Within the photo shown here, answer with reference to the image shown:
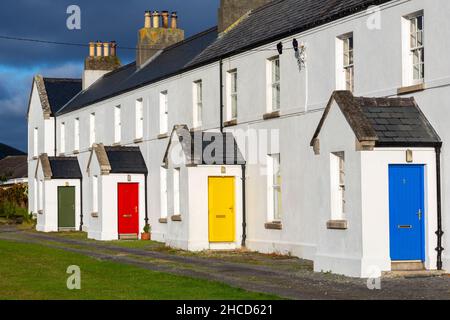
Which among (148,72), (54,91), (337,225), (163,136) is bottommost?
(337,225)

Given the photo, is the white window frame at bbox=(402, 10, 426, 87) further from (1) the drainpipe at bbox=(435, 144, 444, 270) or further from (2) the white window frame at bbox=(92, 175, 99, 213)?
(2) the white window frame at bbox=(92, 175, 99, 213)

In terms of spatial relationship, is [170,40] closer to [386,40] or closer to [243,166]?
[243,166]

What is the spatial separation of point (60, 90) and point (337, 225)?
119 ft

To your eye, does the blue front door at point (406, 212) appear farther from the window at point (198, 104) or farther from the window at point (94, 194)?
the window at point (94, 194)

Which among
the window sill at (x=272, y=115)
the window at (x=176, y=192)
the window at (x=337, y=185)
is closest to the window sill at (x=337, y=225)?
the window at (x=337, y=185)

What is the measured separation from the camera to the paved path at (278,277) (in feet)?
51.3

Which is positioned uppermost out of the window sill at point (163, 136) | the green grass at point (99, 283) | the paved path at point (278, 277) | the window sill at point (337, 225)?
the window sill at point (163, 136)

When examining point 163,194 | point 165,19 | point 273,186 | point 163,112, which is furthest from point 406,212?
point 165,19

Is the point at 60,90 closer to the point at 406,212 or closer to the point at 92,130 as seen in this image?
the point at 92,130

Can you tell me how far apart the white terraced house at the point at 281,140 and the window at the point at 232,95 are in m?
0.05

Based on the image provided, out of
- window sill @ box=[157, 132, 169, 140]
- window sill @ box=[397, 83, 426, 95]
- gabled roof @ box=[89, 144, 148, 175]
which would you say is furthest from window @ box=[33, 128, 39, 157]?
window sill @ box=[397, 83, 426, 95]

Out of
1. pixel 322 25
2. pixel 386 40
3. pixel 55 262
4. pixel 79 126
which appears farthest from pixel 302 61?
pixel 79 126

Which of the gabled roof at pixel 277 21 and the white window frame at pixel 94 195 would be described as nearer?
the gabled roof at pixel 277 21

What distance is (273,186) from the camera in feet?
86.6
